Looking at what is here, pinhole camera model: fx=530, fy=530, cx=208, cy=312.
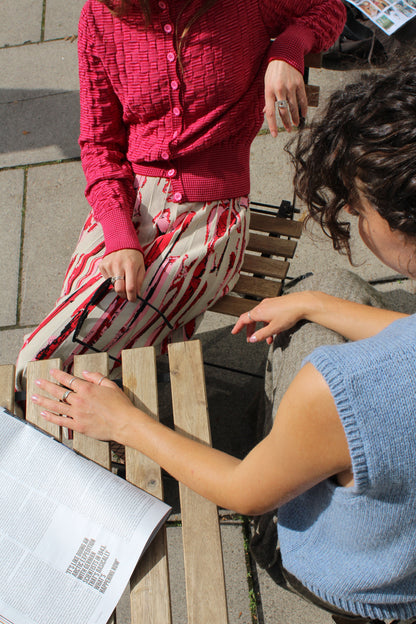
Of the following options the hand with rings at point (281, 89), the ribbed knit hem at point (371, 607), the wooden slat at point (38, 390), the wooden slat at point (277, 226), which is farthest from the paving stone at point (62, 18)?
the ribbed knit hem at point (371, 607)

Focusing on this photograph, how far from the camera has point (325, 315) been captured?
1502mm

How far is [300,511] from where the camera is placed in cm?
125

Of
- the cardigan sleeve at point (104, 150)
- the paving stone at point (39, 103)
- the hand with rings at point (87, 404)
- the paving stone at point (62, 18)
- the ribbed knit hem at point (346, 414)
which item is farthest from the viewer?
the paving stone at point (62, 18)

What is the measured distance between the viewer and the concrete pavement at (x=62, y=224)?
1.95 meters

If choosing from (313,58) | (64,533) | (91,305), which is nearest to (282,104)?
(313,58)

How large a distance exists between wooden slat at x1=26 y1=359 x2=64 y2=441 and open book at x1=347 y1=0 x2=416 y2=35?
261 centimetres

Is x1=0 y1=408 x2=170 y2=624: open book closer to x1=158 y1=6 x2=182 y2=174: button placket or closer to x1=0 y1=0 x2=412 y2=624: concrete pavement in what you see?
x1=0 y1=0 x2=412 y2=624: concrete pavement

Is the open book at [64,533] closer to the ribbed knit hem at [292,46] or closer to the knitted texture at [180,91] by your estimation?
the knitted texture at [180,91]

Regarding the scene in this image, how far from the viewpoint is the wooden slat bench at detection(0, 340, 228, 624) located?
121 cm

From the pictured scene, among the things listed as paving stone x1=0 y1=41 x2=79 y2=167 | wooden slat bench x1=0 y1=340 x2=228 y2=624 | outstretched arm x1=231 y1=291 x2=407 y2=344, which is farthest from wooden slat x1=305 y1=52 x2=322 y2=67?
paving stone x1=0 y1=41 x2=79 y2=167

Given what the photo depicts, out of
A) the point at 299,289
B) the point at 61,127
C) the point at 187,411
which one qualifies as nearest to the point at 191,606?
the point at 187,411

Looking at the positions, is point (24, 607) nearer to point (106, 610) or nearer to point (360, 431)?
point (106, 610)

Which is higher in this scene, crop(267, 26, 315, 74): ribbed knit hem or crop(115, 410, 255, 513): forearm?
crop(267, 26, 315, 74): ribbed knit hem

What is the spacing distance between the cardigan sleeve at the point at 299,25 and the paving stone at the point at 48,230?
4.80 ft
